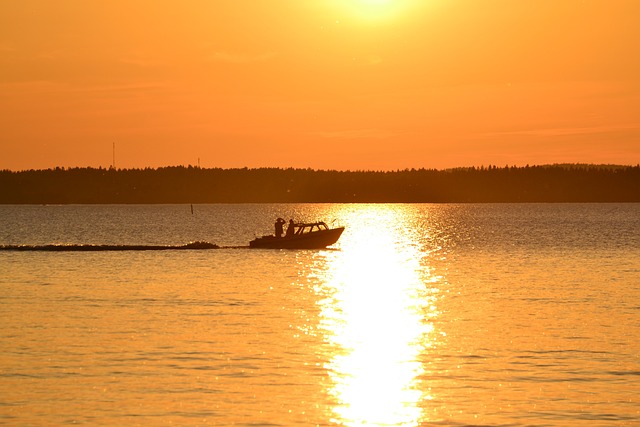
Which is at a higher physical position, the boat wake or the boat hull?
the boat hull

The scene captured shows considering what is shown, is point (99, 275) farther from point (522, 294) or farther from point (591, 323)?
point (591, 323)

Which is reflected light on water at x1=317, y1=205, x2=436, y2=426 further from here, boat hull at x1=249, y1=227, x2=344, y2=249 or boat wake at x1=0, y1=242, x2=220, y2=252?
boat wake at x1=0, y1=242, x2=220, y2=252

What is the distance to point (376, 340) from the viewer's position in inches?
1538

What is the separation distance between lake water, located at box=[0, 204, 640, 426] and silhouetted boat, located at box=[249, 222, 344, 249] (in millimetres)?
26205

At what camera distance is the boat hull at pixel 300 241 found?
103625 millimetres

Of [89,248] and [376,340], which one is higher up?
[89,248]

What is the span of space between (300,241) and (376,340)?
65406 mm

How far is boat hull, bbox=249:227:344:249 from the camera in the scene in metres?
104

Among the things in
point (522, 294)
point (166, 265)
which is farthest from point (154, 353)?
point (166, 265)

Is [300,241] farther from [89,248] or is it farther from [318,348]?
[318,348]

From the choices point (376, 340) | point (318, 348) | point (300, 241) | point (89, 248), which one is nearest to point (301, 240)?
point (300, 241)

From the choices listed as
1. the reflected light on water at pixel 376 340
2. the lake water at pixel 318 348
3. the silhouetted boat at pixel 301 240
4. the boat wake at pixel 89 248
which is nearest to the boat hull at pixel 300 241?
the silhouetted boat at pixel 301 240

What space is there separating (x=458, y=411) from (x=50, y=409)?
10368 millimetres

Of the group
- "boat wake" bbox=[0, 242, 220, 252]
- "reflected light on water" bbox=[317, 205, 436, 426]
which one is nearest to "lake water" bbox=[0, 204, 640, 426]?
"reflected light on water" bbox=[317, 205, 436, 426]
